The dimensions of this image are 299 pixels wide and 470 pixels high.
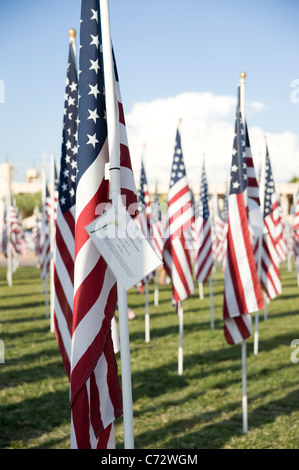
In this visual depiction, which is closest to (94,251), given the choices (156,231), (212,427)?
(212,427)

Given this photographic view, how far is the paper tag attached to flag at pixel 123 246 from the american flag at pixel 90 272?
48 centimetres

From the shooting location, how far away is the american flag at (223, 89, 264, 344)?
702cm

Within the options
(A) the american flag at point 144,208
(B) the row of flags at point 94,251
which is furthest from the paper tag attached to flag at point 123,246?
(A) the american flag at point 144,208

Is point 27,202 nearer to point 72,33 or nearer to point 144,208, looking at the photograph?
point 144,208

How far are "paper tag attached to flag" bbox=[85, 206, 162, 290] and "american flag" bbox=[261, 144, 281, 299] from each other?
9725 mm

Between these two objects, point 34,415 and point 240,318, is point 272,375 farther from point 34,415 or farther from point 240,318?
point 34,415

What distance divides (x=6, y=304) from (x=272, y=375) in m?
12.8

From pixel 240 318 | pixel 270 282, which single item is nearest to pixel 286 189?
pixel 270 282

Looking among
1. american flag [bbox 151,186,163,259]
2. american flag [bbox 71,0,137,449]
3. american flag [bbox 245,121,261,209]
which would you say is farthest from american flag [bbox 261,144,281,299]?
american flag [bbox 71,0,137,449]

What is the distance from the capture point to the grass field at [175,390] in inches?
273

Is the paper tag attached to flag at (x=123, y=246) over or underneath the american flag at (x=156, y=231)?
over

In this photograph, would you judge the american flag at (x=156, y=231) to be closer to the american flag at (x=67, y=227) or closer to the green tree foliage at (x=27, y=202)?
the american flag at (x=67, y=227)

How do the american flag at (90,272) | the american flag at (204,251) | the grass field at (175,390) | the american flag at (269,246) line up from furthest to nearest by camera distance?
the american flag at (204,251), the american flag at (269,246), the grass field at (175,390), the american flag at (90,272)
